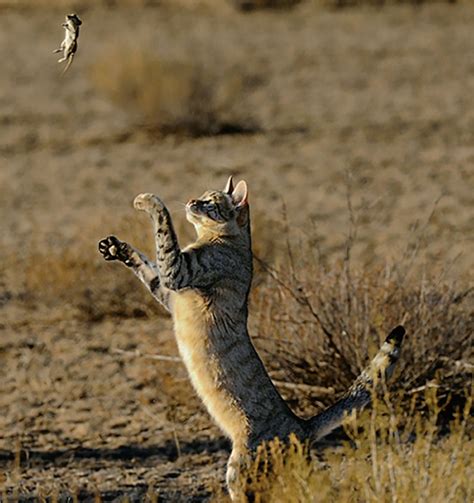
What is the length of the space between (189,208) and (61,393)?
2.13 metres

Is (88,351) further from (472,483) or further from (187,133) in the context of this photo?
(187,133)

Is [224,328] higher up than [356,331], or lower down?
lower down

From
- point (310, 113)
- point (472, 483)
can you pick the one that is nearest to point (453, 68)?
point (310, 113)

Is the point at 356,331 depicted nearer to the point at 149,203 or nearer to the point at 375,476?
the point at 149,203

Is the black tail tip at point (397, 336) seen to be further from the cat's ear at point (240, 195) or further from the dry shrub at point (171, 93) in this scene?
the dry shrub at point (171, 93)

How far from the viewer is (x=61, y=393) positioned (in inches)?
302

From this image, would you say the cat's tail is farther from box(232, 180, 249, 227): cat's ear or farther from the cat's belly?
box(232, 180, 249, 227): cat's ear

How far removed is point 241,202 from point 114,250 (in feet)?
1.91

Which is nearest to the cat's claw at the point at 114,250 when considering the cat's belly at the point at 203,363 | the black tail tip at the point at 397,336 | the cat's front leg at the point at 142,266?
the cat's front leg at the point at 142,266

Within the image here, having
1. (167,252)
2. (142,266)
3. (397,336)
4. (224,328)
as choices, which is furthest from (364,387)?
(142,266)

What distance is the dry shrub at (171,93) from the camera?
14422 mm

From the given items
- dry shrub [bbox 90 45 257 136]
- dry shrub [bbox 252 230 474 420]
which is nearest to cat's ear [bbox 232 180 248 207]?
dry shrub [bbox 252 230 474 420]

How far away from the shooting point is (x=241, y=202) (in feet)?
19.8

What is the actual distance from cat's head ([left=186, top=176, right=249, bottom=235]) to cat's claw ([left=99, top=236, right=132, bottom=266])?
12.1 inches
